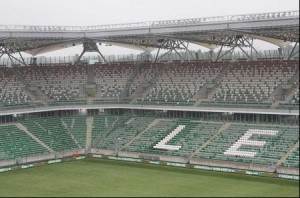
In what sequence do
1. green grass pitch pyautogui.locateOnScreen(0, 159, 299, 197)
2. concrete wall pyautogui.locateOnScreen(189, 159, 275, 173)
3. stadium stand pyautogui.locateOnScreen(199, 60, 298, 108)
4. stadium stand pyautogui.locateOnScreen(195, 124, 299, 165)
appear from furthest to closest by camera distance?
1. stadium stand pyautogui.locateOnScreen(199, 60, 298, 108)
2. stadium stand pyautogui.locateOnScreen(195, 124, 299, 165)
3. concrete wall pyautogui.locateOnScreen(189, 159, 275, 173)
4. green grass pitch pyautogui.locateOnScreen(0, 159, 299, 197)

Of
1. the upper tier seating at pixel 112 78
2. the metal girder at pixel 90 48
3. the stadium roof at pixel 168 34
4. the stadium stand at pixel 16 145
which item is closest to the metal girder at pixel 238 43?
the stadium roof at pixel 168 34

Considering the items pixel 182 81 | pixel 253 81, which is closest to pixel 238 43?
pixel 253 81

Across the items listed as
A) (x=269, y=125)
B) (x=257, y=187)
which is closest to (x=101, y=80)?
(x=269, y=125)

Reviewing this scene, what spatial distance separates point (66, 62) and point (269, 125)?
3296cm

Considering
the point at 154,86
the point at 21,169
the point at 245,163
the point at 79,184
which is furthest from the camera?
the point at 154,86

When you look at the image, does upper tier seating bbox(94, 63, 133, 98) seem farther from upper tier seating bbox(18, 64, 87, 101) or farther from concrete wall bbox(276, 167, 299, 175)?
concrete wall bbox(276, 167, 299, 175)

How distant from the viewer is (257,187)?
4481 centimetres

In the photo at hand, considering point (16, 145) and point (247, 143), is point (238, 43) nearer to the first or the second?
point (247, 143)

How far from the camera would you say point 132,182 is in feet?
159

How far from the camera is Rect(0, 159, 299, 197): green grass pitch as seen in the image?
144 feet

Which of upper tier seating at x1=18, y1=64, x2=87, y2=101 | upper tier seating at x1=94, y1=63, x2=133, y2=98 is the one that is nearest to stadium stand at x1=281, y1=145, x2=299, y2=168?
upper tier seating at x1=94, y1=63, x2=133, y2=98

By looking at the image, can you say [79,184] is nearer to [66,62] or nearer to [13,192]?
[13,192]

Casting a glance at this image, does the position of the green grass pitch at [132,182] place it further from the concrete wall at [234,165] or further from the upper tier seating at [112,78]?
the upper tier seating at [112,78]

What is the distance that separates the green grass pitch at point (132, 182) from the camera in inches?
1732
